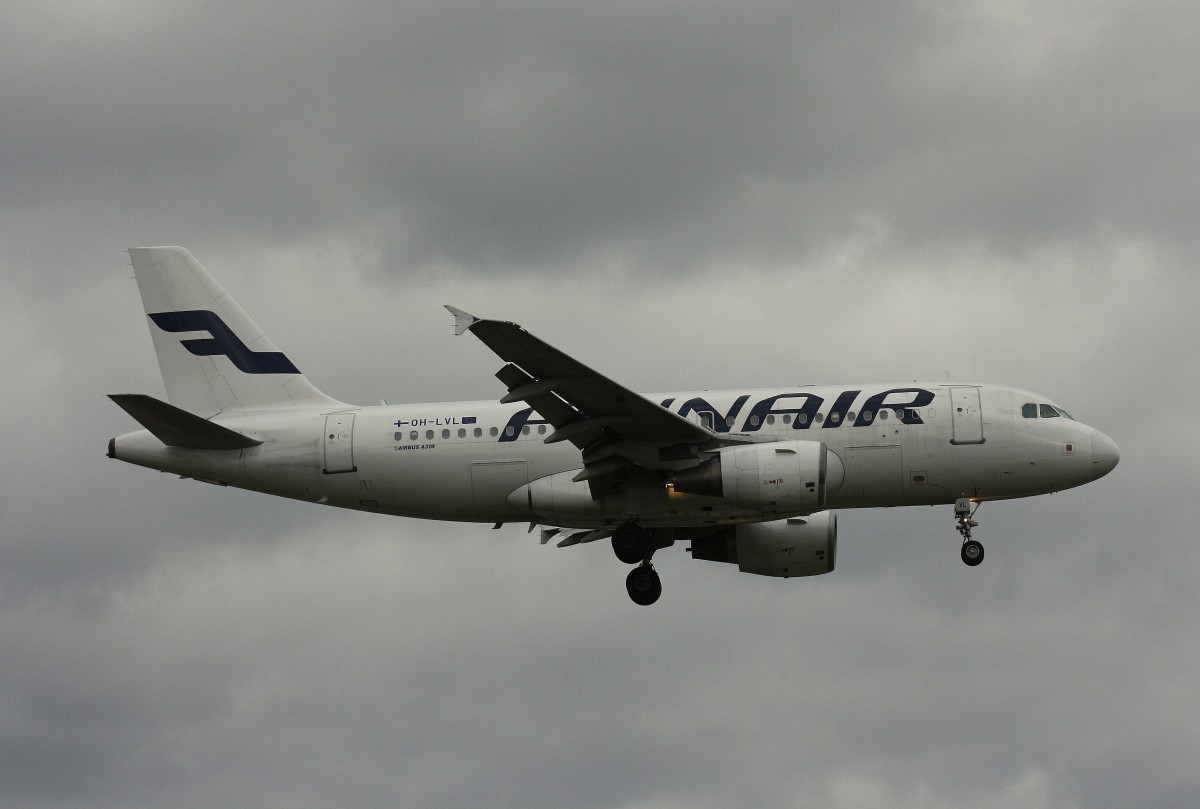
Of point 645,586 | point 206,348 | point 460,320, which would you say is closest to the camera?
point 460,320

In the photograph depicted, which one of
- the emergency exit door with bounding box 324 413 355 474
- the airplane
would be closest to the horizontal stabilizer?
the airplane

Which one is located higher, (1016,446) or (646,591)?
(1016,446)

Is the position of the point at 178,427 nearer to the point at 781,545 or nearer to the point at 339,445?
the point at 339,445

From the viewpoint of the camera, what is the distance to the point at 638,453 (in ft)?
128

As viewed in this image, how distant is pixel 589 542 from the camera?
146 feet

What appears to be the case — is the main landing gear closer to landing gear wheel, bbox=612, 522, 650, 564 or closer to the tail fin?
landing gear wheel, bbox=612, 522, 650, 564

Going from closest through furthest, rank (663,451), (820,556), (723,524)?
1. (663,451)
2. (723,524)
3. (820,556)

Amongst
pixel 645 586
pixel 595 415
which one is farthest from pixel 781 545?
pixel 595 415

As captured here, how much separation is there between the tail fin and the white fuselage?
197cm

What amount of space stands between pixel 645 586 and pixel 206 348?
14468mm

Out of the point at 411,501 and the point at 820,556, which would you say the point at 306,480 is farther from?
the point at 820,556

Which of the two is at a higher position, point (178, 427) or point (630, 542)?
point (178, 427)

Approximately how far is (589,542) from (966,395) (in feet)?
37.7

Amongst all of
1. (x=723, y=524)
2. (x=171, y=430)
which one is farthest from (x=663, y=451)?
(x=171, y=430)
